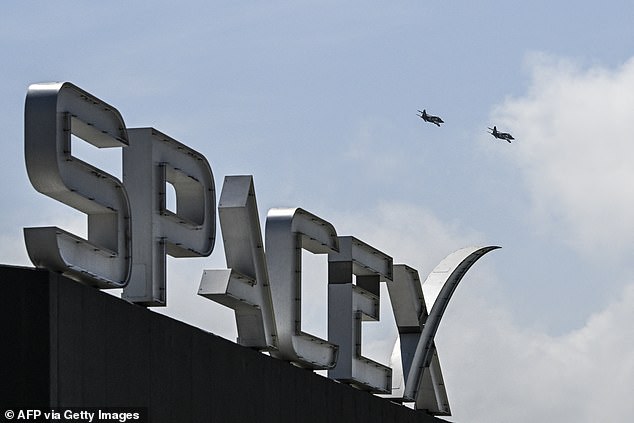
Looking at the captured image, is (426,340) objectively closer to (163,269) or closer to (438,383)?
(438,383)

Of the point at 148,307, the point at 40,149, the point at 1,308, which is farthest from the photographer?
the point at 148,307

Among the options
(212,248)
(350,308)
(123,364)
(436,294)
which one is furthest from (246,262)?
(436,294)

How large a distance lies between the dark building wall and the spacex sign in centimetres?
61

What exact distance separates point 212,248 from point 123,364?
4.68 metres

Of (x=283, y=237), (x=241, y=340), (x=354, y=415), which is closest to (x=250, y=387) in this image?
(x=241, y=340)

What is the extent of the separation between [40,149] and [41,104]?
55cm

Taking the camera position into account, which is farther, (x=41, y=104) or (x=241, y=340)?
(x=241, y=340)

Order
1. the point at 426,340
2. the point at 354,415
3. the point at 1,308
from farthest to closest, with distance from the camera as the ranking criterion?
1. the point at 426,340
2. the point at 354,415
3. the point at 1,308

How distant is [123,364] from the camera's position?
20250 millimetres

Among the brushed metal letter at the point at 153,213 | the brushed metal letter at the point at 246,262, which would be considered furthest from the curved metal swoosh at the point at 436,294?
the brushed metal letter at the point at 153,213

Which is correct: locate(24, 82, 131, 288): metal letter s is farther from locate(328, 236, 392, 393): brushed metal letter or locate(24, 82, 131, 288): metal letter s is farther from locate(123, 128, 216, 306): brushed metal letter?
locate(328, 236, 392, 393): brushed metal letter

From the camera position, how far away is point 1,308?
1825 cm

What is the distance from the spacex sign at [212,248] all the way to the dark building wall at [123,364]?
608 millimetres

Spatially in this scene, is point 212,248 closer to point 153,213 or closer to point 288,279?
point 153,213
